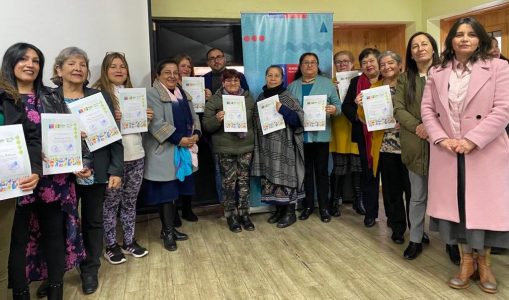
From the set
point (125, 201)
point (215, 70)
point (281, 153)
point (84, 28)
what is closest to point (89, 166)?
point (125, 201)

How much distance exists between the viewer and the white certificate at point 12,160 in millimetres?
1679

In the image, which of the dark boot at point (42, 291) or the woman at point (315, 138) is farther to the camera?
the woman at point (315, 138)

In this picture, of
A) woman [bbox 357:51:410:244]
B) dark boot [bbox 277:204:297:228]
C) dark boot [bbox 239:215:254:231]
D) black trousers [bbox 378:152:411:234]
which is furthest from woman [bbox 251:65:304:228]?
black trousers [bbox 378:152:411:234]

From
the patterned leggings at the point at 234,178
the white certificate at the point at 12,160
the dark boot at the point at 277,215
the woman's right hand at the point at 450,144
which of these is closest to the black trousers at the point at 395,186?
the woman's right hand at the point at 450,144

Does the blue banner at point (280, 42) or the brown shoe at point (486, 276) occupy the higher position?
the blue banner at point (280, 42)

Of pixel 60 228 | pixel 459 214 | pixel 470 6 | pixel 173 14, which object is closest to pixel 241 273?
pixel 60 228

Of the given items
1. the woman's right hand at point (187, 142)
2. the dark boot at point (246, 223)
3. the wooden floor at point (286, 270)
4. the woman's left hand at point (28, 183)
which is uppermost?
the woman's right hand at point (187, 142)

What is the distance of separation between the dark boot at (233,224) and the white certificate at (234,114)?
81 cm

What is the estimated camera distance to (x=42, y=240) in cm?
209

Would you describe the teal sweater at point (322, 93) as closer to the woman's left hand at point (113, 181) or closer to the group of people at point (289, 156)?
the group of people at point (289, 156)

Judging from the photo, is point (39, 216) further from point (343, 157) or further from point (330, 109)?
point (343, 157)

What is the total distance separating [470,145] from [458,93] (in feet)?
0.97

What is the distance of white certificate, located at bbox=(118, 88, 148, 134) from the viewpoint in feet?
8.57

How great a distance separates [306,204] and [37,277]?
232 centimetres
